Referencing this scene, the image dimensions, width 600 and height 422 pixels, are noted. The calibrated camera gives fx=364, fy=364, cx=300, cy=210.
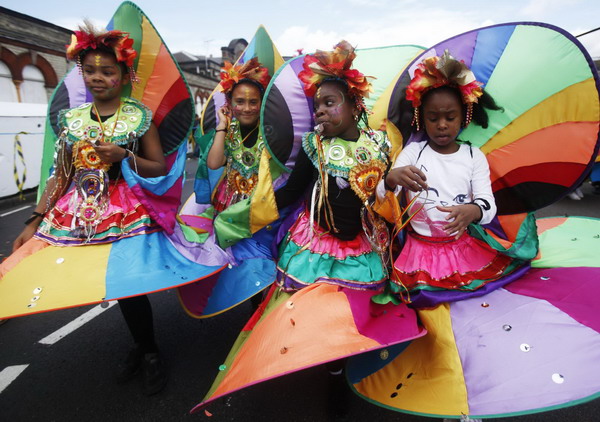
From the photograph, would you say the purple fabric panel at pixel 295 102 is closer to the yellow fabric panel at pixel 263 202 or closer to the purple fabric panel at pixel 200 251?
the yellow fabric panel at pixel 263 202

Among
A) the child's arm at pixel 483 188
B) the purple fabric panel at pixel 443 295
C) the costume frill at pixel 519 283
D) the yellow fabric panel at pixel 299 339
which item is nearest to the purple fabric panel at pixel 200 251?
the yellow fabric panel at pixel 299 339

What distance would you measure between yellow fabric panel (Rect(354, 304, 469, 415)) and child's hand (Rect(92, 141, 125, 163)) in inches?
66.2

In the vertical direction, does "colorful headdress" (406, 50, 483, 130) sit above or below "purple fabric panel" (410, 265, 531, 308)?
above

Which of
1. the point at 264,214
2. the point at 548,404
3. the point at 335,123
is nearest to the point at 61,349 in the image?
the point at 264,214

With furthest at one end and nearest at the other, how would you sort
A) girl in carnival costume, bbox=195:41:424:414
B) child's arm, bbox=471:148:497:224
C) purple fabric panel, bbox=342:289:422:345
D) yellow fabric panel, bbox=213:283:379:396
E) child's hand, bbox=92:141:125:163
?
child's hand, bbox=92:141:125:163
child's arm, bbox=471:148:497:224
girl in carnival costume, bbox=195:41:424:414
purple fabric panel, bbox=342:289:422:345
yellow fabric panel, bbox=213:283:379:396

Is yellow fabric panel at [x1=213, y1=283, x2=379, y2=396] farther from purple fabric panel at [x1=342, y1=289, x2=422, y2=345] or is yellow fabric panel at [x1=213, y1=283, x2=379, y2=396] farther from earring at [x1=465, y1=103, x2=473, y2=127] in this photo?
earring at [x1=465, y1=103, x2=473, y2=127]

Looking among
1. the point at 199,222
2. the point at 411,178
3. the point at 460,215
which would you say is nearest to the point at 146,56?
the point at 199,222

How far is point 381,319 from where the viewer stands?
1608mm

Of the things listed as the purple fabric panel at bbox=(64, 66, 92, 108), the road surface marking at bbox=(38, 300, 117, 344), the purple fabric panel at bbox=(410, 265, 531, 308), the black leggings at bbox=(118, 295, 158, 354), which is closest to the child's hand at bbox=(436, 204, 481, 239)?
the purple fabric panel at bbox=(410, 265, 531, 308)

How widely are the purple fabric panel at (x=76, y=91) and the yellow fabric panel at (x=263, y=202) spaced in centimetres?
135

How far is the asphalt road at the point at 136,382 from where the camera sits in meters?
2.08

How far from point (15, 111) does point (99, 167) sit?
25.7 ft

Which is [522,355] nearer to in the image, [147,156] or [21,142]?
[147,156]

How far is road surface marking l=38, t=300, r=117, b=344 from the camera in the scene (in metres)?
2.86
